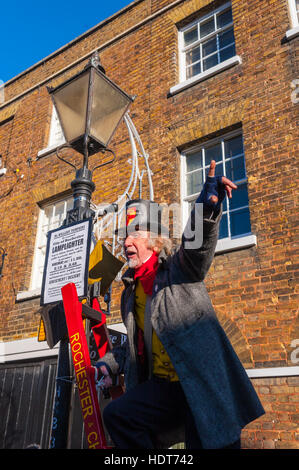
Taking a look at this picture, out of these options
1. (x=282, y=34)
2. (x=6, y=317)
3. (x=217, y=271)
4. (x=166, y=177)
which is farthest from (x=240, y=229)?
(x=6, y=317)

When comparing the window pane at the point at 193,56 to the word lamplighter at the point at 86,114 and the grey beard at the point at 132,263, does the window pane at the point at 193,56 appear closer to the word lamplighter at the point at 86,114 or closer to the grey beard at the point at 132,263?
the word lamplighter at the point at 86,114

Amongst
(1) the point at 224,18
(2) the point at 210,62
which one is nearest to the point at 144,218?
(2) the point at 210,62

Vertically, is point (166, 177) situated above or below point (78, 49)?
below

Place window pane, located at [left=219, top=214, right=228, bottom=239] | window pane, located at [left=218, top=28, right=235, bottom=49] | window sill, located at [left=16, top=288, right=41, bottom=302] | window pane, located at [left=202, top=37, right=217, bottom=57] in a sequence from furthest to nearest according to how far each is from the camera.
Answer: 1. window pane, located at [left=202, top=37, right=217, bottom=57]
2. window sill, located at [left=16, top=288, right=41, bottom=302]
3. window pane, located at [left=218, top=28, right=235, bottom=49]
4. window pane, located at [left=219, top=214, right=228, bottom=239]

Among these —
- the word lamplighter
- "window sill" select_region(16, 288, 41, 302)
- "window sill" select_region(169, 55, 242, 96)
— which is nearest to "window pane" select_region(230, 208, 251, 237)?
"window sill" select_region(169, 55, 242, 96)

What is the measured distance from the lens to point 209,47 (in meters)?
7.65

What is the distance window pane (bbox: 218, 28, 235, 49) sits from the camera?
7.30 metres

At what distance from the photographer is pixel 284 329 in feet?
15.4

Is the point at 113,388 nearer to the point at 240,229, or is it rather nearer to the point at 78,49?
the point at 240,229

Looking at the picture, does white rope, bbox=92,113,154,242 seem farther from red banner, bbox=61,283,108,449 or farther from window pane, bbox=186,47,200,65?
red banner, bbox=61,283,108,449

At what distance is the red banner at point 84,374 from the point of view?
2.31 meters

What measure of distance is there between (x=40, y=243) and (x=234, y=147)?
4.27 meters

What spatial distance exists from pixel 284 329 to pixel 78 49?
815 centimetres

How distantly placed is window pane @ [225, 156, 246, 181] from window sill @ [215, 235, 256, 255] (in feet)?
3.73
